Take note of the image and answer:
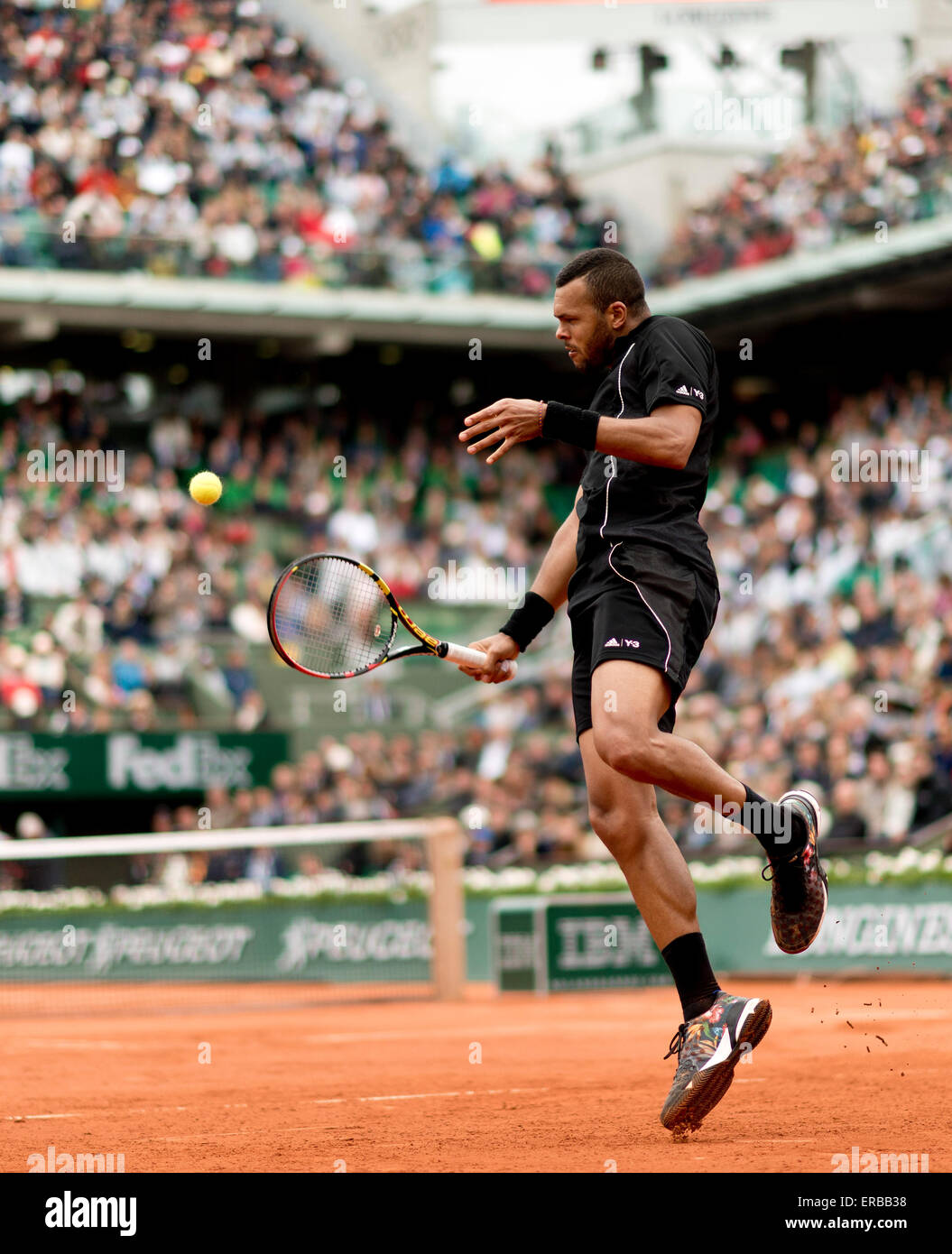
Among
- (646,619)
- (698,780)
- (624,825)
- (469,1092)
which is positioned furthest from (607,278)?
(469,1092)

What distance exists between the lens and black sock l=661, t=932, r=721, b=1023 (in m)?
5.52

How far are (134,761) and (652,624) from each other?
1488 centimetres

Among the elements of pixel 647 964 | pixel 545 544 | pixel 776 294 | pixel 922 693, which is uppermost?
pixel 776 294

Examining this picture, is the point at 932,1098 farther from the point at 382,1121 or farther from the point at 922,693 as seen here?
the point at 922,693

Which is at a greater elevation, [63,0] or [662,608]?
[63,0]

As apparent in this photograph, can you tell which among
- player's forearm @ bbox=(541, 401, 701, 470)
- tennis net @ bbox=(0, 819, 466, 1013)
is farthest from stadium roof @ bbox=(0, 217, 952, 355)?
player's forearm @ bbox=(541, 401, 701, 470)

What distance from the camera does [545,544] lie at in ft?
86.6

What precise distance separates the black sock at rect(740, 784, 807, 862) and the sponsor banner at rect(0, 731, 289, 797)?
14.6m

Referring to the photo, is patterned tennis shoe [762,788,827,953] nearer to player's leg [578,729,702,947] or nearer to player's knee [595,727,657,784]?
player's leg [578,729,702,947]

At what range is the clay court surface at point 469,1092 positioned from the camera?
5.10 metres

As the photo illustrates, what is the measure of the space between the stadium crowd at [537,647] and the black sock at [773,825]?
33.0 feet

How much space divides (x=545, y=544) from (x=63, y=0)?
9.94 m
